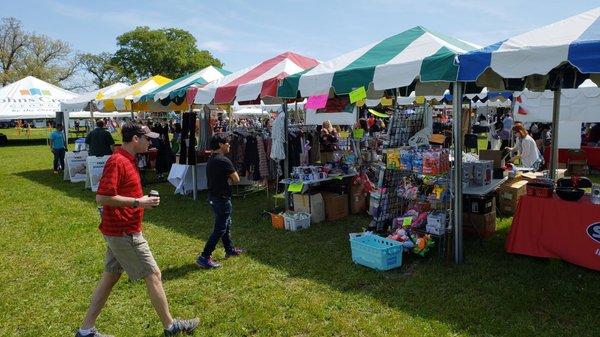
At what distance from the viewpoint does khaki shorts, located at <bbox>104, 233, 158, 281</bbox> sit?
328cm

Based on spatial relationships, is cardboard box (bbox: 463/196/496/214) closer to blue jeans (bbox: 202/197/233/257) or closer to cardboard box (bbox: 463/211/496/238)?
cardboard box (bbox: 463/211/496/238)

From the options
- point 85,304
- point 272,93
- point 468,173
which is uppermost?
point 272,93

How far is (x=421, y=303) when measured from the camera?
4.13m

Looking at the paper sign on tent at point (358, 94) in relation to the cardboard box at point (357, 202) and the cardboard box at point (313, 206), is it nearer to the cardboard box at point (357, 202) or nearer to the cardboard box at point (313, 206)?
the cardboard box at point (313, 206)

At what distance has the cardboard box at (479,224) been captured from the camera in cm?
600

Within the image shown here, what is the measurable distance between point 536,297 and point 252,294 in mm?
2736

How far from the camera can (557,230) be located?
486cm

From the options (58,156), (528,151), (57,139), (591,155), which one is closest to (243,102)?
(528,151)

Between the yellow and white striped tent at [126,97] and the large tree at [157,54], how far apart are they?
40181 mm

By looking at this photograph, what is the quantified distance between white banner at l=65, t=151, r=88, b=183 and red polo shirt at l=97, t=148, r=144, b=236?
34.4 feet

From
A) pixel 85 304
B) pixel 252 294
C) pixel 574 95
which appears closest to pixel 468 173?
pixel 252 294

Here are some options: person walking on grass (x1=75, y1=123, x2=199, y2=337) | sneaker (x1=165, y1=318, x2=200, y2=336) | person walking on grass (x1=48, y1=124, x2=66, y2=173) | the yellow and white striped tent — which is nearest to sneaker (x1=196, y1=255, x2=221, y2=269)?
sneaker (x1=165, y1=318, x2=200, y2=336)

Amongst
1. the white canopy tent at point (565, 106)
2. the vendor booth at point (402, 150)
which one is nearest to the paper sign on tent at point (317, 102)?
the vendor booth at point (402, 150)

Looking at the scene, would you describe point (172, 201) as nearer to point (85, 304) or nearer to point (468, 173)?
point (85, 304)
